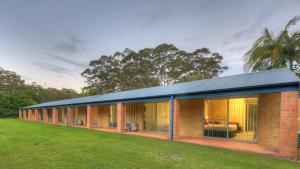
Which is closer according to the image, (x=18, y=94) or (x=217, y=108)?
(x=217, y=108)

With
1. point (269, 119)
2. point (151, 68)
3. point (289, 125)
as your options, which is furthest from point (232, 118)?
point (151, 68)

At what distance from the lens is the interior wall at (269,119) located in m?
7.83

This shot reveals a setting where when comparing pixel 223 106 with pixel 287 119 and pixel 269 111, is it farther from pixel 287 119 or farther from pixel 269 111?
pixel 287 119

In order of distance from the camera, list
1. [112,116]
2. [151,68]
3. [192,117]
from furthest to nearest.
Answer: [151,68], [112,116], [192,117]

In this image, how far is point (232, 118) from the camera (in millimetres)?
9398

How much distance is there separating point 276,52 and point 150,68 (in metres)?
24.2

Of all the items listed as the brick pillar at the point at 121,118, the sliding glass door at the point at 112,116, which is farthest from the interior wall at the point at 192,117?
the sliding glass door at the point at 112,116

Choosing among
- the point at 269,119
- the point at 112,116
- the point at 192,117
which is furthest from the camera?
the point at 112,116

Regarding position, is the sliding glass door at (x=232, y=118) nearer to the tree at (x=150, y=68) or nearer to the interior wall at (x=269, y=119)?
the interior wall at (x=269, y=119)

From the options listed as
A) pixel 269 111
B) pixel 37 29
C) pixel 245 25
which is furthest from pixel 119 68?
pixel 269 111

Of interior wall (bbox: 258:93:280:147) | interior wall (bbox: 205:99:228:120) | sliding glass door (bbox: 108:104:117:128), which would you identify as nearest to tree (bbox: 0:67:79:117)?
sliding glass door (bbox: 108:104:117:128)

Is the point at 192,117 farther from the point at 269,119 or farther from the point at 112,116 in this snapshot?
the point at 112,116

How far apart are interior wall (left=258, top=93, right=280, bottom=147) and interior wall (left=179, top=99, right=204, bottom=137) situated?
3.08 metres

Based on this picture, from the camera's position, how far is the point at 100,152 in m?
6.91
